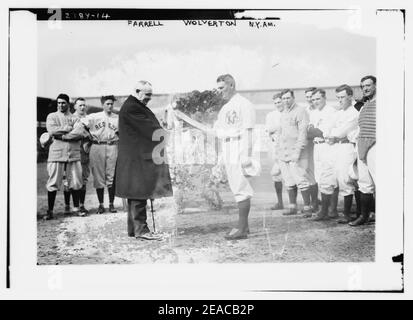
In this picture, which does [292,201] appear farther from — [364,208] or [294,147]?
[364,208]

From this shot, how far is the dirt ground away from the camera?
11.7 feet

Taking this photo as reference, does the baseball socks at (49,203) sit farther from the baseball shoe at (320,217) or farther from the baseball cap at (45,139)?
the baseball shoe at (320,217)

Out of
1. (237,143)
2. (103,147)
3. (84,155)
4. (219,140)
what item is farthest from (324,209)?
(84,155)

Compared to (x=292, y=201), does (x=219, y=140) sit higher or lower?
higher

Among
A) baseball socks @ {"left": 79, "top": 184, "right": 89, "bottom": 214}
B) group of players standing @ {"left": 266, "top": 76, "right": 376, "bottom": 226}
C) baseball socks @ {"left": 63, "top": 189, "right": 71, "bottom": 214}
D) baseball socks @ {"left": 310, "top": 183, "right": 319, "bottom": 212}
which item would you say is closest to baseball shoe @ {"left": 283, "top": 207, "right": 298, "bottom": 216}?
group of players standing @ {"left": 266, "top": 76, "right": 376, "bottom": 226}

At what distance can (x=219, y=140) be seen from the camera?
11.7 feet

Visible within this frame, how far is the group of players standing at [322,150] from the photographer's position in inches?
141

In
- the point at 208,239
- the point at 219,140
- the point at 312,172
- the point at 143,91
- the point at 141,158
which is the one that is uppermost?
the point at 143,91

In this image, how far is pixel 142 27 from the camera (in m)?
3.55

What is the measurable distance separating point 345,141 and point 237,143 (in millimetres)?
701

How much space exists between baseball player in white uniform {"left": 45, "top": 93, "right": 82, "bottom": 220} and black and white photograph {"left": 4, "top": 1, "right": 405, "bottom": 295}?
12 mm

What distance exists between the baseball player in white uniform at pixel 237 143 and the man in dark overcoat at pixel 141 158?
Result: 0.39m

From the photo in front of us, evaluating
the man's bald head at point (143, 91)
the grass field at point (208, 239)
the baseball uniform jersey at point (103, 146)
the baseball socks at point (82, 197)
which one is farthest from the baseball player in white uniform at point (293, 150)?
the baseball socks at point (82, 197)

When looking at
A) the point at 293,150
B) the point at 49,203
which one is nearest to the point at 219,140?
the point at 293,150
